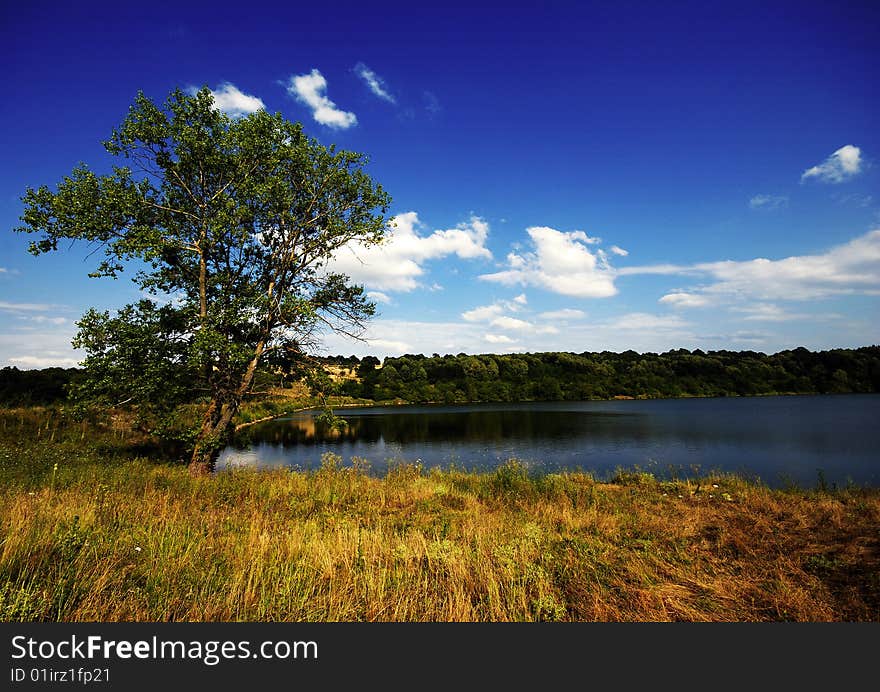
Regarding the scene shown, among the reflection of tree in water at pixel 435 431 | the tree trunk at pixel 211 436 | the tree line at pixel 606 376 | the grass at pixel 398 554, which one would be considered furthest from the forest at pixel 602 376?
the grass at pixel 398 554

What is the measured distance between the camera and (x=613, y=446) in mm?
30750

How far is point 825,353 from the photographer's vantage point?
377 feet

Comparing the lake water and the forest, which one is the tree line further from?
the lake water

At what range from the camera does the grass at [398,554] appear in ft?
14.3

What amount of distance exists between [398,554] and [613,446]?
94.5ft

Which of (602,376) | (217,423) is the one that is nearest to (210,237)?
(217,423)

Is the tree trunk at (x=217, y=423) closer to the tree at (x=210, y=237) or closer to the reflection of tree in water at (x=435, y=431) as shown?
the tree at (x=210, y=237)

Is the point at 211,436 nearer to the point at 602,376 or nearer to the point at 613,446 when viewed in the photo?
the point at 613,446

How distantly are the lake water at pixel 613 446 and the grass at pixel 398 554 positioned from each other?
6.53 metres

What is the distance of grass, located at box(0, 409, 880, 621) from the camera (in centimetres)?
435

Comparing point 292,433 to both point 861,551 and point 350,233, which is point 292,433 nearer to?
point 350,233

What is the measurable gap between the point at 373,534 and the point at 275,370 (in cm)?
946

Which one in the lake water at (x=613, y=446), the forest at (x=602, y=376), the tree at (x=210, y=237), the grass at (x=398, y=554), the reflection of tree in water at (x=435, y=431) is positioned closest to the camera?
the grass at (x=398, y=554)

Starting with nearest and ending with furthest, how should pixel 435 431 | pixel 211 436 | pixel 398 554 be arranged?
1. pixel 398 554
2. pixel 211 436
3. pixel 435 431
